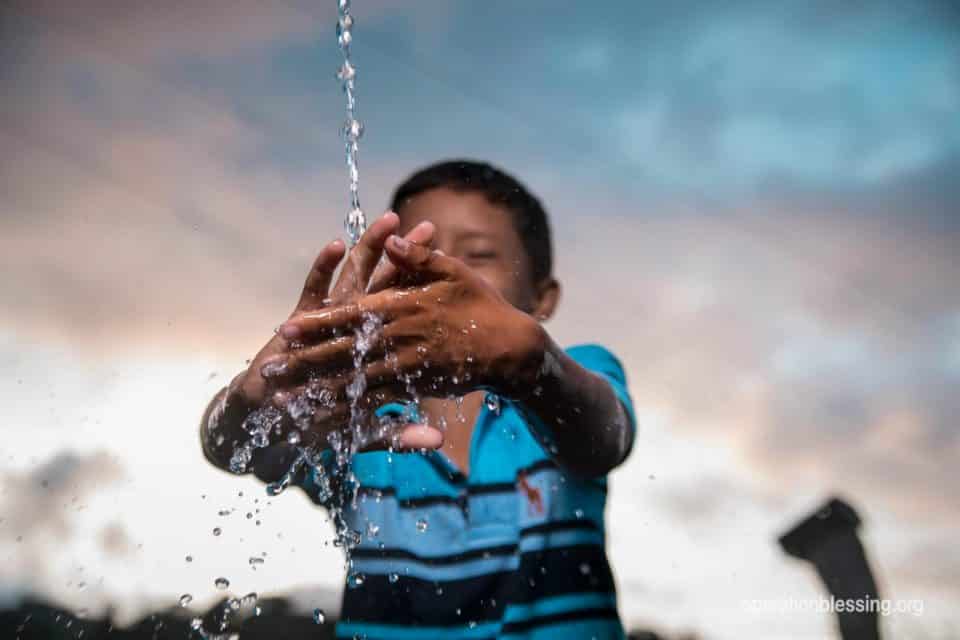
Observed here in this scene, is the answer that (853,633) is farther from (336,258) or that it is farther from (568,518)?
(336,258)

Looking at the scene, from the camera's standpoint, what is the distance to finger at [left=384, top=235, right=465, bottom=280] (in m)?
1.12

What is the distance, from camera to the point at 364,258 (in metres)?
1.26

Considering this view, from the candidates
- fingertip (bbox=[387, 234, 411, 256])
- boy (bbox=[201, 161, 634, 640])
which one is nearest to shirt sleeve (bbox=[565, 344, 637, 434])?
boy (bbox=[201, 161, 634, 640])

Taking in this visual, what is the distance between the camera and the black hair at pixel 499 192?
2.50 metres

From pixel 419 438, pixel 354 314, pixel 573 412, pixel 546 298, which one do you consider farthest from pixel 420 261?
pixel 546 298

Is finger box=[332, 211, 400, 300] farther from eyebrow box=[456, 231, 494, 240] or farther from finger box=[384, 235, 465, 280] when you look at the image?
eyebrow box=[456, 231, 494, 240]

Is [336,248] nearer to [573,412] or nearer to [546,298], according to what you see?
[573,412]

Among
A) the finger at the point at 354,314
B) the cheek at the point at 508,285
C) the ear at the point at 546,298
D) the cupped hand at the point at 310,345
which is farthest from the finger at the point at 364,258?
the ear at the point at 546,298

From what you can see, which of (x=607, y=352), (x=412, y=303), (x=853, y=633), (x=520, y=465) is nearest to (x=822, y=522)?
(x=853, y=633)

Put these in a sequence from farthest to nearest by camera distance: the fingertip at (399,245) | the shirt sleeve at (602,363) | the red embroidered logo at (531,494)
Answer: the shirt sleeve at (602,363)
the red embroidered logo at (531,494)
the fingertip at (399,245)

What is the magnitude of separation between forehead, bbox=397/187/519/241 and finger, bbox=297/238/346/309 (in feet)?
3.52

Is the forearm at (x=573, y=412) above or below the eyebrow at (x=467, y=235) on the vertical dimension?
below

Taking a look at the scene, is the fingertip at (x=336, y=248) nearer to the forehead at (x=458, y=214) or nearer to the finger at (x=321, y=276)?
the finger at (x=321, y=276)

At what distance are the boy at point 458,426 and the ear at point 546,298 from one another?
0.47ft
